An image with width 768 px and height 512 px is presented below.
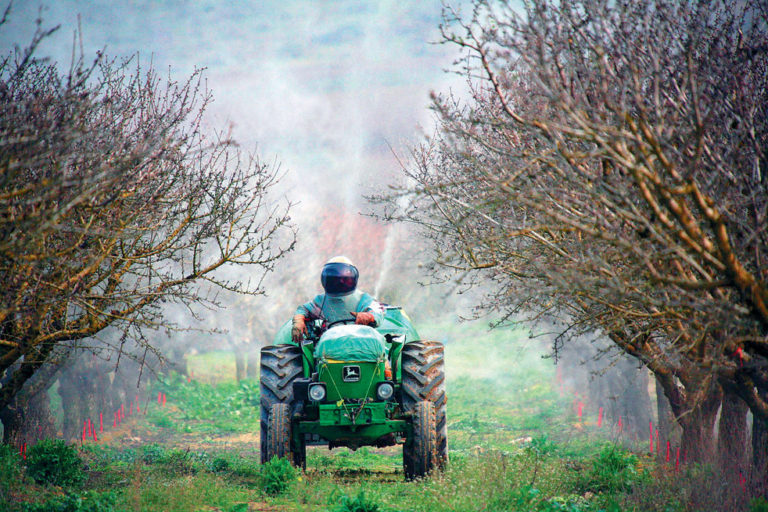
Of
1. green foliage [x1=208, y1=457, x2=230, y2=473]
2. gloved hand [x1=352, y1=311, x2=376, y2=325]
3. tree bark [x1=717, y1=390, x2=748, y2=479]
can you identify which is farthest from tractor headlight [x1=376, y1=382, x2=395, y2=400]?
tree bark [x1=717, y1=390, x2=748, y2=479]

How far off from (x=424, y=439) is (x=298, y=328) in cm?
200

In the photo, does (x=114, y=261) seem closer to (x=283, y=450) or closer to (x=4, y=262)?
(x=4, y=262)

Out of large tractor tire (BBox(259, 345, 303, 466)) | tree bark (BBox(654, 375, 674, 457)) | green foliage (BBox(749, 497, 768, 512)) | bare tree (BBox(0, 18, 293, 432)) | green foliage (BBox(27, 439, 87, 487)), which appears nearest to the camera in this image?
bare tree (BBox(0, 18, 293, 432))

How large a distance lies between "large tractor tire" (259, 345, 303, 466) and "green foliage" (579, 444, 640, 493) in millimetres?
3537

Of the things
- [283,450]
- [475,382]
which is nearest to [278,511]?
[283,450]

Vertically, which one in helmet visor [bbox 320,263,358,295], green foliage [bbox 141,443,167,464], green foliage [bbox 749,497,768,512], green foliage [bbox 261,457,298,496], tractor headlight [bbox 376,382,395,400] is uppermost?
helmet visor [bbox 320,263,358,295]

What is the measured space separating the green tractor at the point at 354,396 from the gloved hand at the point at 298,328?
0.53ft

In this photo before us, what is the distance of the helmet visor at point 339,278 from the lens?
368 inches

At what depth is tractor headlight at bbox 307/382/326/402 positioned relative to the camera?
7.93m

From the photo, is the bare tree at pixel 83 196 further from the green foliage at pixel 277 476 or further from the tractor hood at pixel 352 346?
the green foliage at pixel 277 476

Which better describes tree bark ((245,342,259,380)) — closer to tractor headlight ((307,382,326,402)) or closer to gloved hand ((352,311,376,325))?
gloved hand ((352,311,376,325))

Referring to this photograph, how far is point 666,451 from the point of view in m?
11.1

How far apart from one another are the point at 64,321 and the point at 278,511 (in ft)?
10.2

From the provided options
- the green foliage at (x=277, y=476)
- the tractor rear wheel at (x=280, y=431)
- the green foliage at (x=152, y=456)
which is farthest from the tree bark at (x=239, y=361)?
the green foliage at (x=277, y=476)
